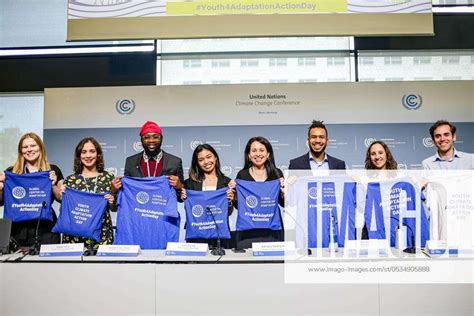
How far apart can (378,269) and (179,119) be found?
113 inches

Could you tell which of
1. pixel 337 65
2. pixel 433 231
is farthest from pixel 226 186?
pixel 337 65

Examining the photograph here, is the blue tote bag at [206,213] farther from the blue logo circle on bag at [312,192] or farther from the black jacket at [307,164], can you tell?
the black jacket at [307,164]

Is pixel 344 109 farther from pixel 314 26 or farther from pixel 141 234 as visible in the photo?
pixel 141 234

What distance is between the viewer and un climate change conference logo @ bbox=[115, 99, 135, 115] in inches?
186

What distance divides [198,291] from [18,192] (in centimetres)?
174

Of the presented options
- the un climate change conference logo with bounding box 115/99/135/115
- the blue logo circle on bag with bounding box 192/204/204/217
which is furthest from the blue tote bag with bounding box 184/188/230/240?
the un climate change conference logo with bounding box 115/99/135/115

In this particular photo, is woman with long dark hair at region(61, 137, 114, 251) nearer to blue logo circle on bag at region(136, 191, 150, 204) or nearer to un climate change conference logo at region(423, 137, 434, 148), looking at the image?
blue logo circle on bag at region(136, 191, 150, 204)

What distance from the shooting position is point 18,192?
10.8 feet

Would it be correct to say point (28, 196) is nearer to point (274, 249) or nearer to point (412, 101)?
point (274, 249)

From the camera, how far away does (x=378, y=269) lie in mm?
2506

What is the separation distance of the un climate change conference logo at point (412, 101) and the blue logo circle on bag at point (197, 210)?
9.03 feet

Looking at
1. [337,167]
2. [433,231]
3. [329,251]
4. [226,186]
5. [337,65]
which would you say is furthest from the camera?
[337,65]

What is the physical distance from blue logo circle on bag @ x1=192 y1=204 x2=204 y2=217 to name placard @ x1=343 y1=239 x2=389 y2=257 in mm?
1093

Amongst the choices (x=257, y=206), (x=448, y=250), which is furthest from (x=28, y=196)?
(x=448, y=250)
